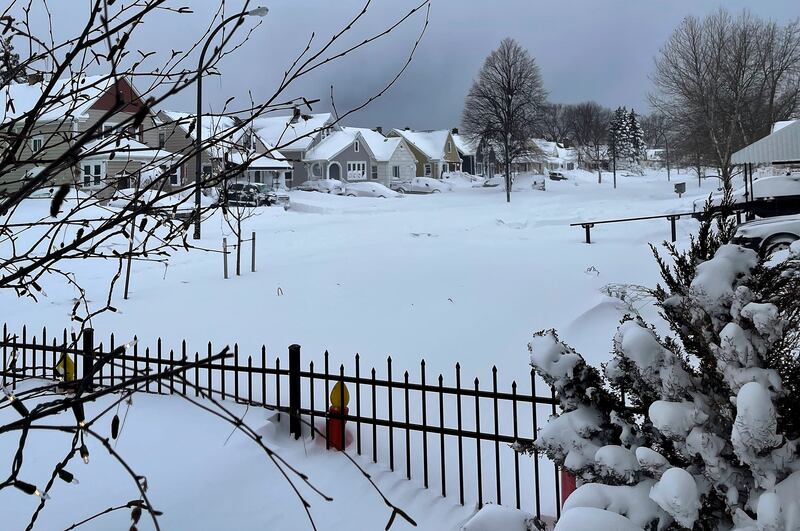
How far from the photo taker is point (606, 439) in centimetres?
376

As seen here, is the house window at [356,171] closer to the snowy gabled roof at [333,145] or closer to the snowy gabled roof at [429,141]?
the snowy gabled roof at [333,145]

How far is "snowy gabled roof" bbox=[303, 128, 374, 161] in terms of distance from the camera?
202ft

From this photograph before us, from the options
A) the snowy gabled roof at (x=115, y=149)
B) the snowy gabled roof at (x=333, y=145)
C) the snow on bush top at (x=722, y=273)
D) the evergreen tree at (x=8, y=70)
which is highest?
the snowy gabled roof at (x=333, y=145)

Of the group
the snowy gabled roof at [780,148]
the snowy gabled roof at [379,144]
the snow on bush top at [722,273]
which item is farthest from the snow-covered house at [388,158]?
the snow on bush top at [722,273]

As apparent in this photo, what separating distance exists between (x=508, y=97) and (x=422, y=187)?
582 inches

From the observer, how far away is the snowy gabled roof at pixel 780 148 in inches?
776

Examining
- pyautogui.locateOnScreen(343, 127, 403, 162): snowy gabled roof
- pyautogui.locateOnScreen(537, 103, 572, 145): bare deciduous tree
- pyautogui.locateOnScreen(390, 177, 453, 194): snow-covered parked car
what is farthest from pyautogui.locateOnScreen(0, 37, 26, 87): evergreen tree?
pyautogui.locateOnScreen(537, 103, 572, 145): bare deciduous tree

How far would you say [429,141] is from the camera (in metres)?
79.1

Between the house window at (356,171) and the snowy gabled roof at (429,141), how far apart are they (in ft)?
38.5

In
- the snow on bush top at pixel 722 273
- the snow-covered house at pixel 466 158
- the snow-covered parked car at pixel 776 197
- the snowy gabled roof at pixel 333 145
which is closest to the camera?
the snow on bush top at pixel 722 273

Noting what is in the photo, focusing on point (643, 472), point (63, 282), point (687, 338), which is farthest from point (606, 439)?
point (63, 282)

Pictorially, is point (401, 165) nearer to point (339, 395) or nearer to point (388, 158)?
point (388, 158)

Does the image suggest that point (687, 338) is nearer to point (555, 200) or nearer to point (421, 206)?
point (421, 206)

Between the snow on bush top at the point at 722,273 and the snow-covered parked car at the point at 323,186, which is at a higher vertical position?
the snow-covered parked car at the point at 323,186
